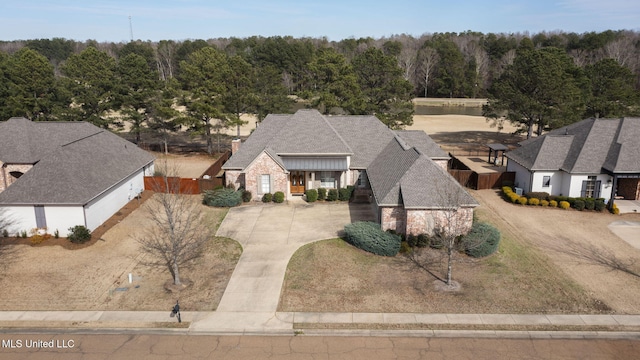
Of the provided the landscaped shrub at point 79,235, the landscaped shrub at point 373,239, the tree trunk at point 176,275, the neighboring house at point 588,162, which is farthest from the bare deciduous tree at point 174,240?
the neighboring house at point 588,162

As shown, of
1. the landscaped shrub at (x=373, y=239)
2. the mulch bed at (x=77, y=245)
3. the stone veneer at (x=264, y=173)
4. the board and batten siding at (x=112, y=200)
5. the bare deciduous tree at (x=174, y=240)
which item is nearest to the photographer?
the bare deciduous tree at (x=174, y=240)

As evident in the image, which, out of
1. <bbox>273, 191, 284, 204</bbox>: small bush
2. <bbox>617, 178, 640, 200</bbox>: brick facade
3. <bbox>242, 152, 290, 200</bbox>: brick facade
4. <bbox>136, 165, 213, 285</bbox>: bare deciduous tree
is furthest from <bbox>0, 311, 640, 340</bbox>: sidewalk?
<bbox>617, 178, 640, 200</bbox>: brick facade

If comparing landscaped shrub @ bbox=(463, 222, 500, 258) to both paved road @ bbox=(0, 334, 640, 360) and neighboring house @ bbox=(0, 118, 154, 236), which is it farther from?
neighboring house @ bbox=(0, 118, 154, 236)

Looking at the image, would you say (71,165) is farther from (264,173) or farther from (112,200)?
(264,173)

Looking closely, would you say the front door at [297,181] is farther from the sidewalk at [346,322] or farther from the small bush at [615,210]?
the small bush at [615,210]

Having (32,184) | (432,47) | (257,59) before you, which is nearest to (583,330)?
(32,184)

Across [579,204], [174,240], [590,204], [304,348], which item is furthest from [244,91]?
[304,348]

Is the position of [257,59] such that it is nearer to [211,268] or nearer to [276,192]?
[276,192]
